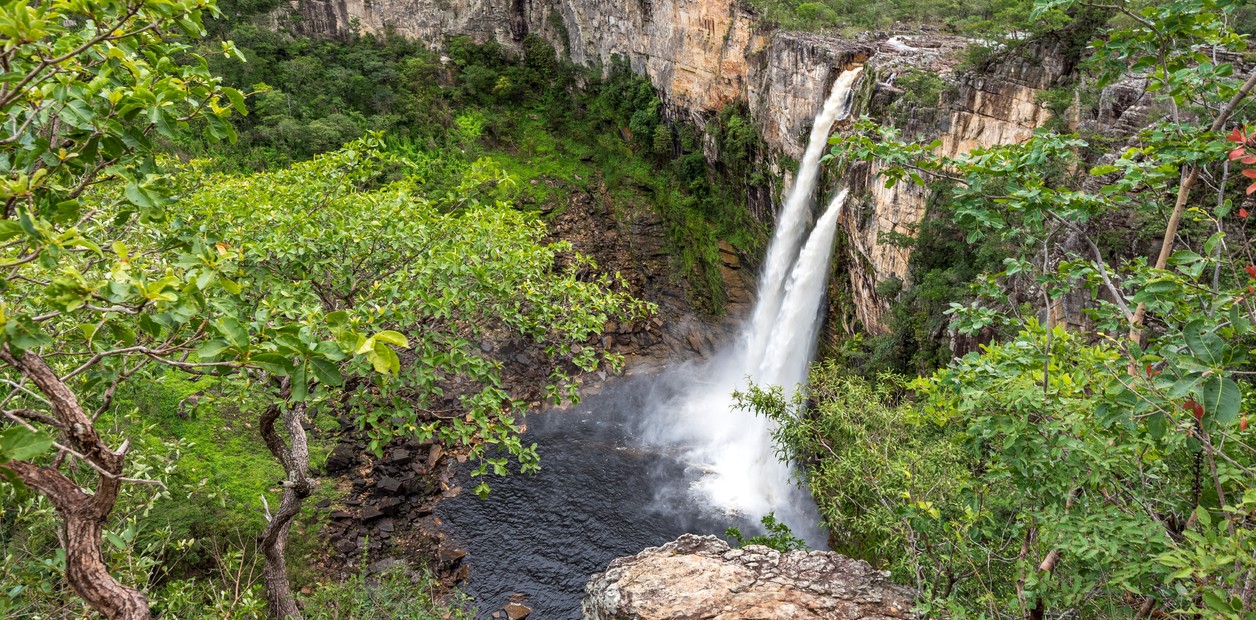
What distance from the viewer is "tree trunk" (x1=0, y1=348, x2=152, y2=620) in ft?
10.5

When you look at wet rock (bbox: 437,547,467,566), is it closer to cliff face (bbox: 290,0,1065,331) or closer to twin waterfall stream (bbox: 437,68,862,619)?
twin waterfall stream (bbox: 437,68,862,619)

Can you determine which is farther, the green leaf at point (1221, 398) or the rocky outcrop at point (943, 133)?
the rocky outcrop at point (943, 133)

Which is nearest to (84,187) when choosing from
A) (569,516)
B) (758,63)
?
(569,516)

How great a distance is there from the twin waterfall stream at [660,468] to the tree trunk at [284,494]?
17.1 feet

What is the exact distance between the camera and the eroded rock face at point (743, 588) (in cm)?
834

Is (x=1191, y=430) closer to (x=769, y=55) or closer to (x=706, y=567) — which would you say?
(x=706, y=567)

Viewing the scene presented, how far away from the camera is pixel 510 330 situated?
10461 mm

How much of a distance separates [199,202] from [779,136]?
49.7 ft

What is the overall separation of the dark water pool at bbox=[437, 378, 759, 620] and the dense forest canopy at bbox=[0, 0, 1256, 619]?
2137 mm

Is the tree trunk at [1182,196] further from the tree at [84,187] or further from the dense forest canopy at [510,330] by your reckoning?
the tree at [84,187]

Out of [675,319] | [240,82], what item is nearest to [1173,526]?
[675,319]

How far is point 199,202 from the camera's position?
962 cm

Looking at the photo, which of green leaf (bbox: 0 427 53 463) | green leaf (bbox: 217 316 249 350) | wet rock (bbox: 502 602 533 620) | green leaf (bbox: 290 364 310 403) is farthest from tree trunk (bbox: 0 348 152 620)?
wet rock (bbox: 502 602 533 620)

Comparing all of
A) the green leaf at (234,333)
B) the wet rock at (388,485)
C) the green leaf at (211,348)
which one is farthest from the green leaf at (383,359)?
the wet rock at (388,485)
